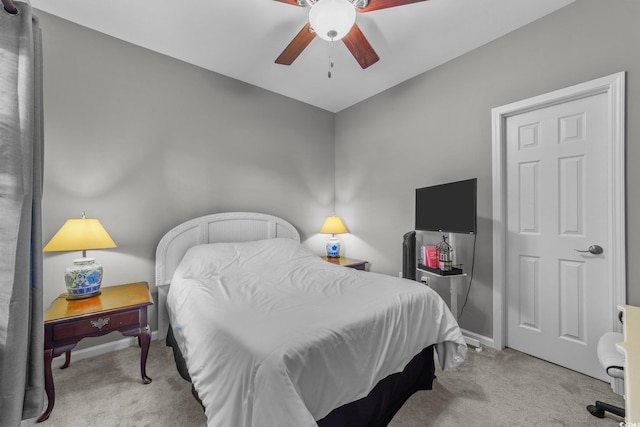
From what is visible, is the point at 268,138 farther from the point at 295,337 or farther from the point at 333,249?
the point at 295,337

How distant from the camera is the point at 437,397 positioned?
1.85 meters

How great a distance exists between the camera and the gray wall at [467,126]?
1.95 metres

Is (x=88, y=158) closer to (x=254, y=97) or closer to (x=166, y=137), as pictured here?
(x=166, y=137)

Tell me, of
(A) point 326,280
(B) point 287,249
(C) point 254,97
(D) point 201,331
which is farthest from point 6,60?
(C) point 254,97

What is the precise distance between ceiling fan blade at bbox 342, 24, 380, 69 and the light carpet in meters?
2.53

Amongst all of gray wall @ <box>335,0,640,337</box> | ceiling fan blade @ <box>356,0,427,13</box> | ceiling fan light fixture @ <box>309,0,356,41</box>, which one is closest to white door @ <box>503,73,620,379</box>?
gray wall @ <box>335,0,640,337</box>

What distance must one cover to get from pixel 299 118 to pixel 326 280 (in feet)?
8.38

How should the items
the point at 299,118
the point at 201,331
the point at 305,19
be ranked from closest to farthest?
the point at 201,331
the point at 305,19
the point at 299,118

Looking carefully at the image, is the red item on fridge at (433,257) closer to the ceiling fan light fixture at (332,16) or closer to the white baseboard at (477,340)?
the white baseboard at (477,340)

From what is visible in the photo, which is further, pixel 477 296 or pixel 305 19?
pixel 477 296

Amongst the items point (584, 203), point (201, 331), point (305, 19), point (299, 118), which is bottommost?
point (201, 331)

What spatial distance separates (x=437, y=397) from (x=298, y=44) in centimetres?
275

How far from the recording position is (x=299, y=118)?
153 inches

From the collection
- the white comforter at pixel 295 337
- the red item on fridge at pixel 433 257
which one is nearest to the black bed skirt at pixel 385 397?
the white comforter at pixel 295 337
